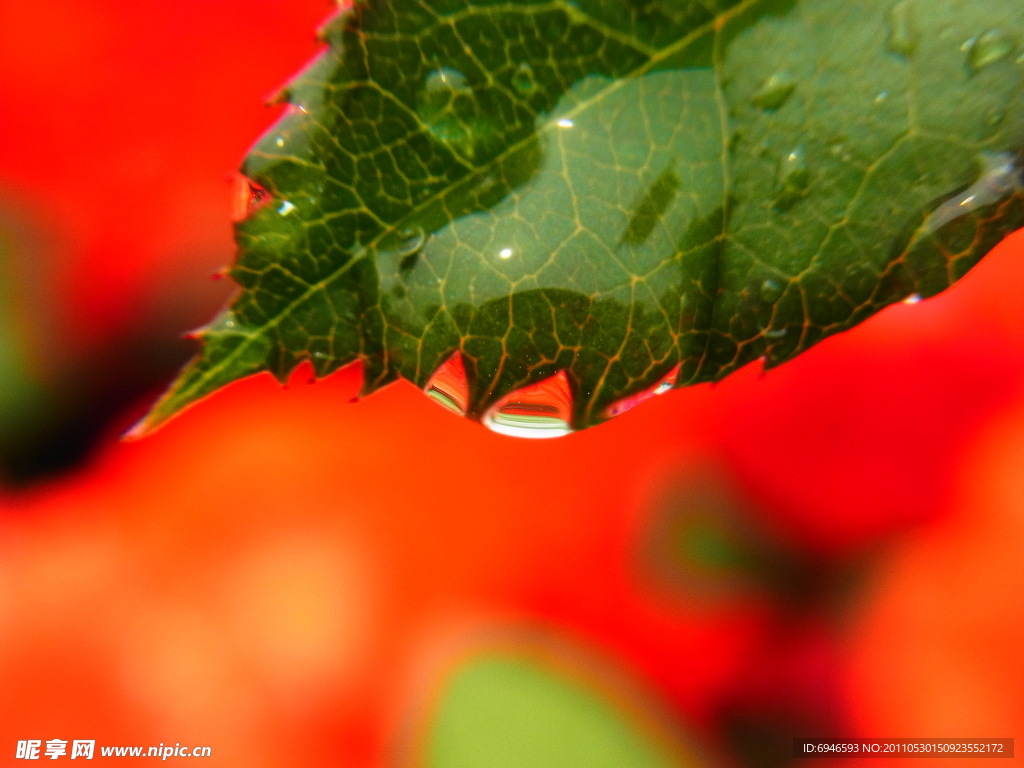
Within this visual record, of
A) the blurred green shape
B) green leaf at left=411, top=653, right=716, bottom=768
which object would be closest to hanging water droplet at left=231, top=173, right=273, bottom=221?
green leaf at left=411, top=653, right=716, bottom=768

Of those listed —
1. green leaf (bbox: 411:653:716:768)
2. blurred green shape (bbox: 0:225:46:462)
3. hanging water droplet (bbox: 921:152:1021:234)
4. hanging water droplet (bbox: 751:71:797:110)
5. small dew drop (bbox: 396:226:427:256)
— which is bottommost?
green leaf (bbox: 411:653:716:768)

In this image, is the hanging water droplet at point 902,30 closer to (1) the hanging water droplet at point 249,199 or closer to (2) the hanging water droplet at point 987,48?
(2) the hanging water droplet at point 987,48

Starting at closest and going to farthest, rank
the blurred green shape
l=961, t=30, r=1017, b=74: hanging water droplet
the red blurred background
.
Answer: l=961, t=30, r=1017, b=74: hanging water droplet < the red blurred background < the blurred green shape

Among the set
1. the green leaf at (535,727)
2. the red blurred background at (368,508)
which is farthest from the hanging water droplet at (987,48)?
the green leaf at (535,727)

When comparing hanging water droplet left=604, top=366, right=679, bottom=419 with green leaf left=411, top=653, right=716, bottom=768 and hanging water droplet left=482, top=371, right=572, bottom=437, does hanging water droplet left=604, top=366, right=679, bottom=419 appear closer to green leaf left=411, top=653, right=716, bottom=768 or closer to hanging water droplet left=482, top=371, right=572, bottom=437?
hanging water droplet left=482, top=371, right=572, bottom=437

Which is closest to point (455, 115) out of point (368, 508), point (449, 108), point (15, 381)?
point (449, 108)

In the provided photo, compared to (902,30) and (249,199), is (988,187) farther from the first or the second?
(249,199)

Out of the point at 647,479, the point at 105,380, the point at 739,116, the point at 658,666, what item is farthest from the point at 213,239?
the point at 739,116
